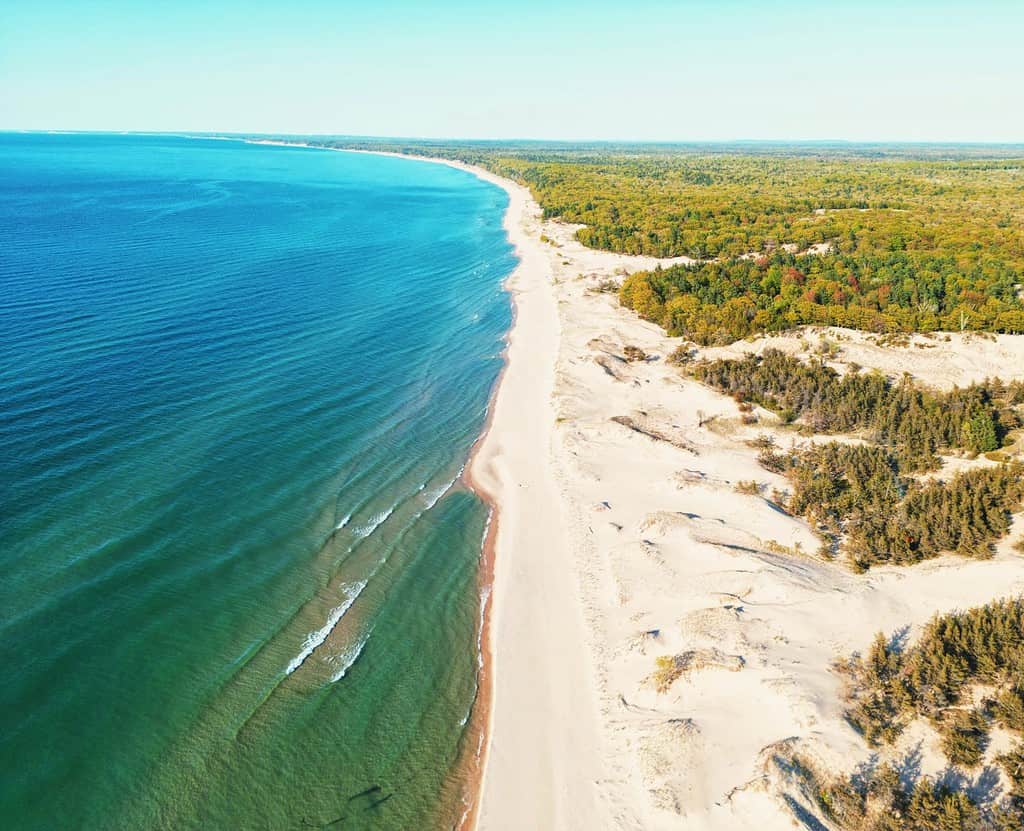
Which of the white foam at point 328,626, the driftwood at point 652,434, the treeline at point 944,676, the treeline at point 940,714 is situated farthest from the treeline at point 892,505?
the white foam at point 328,626

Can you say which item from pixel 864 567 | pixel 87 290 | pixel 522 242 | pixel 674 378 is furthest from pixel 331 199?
pixel 864 567

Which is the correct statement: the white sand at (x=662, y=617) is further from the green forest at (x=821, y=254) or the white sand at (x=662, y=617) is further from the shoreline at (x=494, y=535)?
the green forest at (x=821, y=254)

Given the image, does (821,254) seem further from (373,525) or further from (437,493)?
(373,525)

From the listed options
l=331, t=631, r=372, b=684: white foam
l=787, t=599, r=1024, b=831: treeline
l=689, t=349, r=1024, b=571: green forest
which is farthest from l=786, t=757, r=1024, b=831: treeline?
l=331, t=631, r=372, b=684: white foam

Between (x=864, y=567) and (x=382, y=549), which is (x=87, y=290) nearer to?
(x=382, y=549)

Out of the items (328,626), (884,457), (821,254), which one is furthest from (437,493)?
(821,254)
